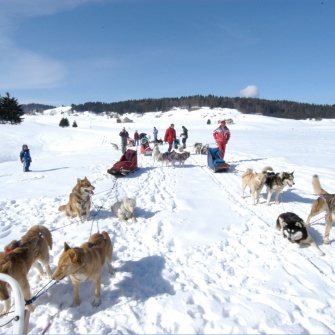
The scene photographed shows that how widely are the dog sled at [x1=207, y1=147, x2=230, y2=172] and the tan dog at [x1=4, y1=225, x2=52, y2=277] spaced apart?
7932mm

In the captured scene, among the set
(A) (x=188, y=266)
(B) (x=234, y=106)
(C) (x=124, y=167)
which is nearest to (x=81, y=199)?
(A) (x=188, y=266)

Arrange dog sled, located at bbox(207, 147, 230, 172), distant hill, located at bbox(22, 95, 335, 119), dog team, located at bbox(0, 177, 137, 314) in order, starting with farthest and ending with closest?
distant hill, located at bbox(22, 95, 335, 119), dog sled, located at bbox(207, 147, 230, 172), dog team, located at bbox(0, 177, 137, 314)

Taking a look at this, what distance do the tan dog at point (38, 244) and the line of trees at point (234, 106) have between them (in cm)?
10173

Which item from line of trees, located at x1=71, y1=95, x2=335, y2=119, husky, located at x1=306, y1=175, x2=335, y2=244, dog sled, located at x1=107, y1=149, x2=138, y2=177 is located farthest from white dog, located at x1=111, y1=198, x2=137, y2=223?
line of trees, located at x1=71, y1=95, x2=335, y2=119

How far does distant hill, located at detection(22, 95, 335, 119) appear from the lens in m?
106

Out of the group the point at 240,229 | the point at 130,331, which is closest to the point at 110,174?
the point at 240,229

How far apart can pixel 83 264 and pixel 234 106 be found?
11393 cm

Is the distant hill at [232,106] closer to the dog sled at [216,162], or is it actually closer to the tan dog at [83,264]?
the dog sled at [216,162]

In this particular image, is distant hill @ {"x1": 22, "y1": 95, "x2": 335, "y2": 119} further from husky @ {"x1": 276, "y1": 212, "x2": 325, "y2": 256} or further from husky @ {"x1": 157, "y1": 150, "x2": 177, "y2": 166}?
husky @ {"x1": 276, "y1": 212, "x2": 325, "y2": 256}

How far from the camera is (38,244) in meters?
3.38

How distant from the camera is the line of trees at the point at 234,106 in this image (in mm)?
106438

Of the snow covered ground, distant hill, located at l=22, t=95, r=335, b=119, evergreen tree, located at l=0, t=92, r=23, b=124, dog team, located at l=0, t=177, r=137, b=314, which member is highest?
distant hill, located at l=22, t=95, r=335, b=119

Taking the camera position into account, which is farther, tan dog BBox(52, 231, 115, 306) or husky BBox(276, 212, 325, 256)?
husky BBox(276, 212, 325, 256)

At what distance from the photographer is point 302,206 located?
6.80 meters
